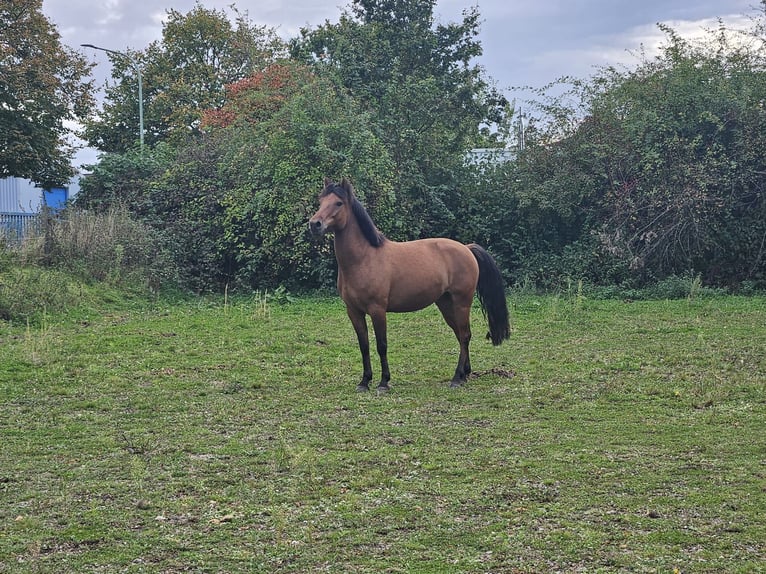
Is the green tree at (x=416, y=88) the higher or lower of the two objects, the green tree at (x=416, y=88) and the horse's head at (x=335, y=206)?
the higher

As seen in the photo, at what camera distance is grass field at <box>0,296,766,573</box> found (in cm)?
390

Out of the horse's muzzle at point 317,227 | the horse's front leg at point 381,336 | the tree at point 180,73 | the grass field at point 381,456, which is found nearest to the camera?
the grass field at point 381,456

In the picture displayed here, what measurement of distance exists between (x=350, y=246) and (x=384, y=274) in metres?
0.45

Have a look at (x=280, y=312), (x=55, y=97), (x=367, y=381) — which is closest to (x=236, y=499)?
(x=367, y=381)

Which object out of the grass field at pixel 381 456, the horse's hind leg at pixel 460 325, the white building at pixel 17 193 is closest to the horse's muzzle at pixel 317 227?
the grass field at pixel 381 456

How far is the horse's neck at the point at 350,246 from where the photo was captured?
8133 mm

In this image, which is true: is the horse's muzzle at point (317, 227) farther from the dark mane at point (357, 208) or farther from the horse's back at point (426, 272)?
the horse's back at point (426, 272)

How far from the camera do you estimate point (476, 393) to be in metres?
7.76

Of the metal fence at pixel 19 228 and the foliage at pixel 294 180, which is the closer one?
the metal fence at pixel 19 228

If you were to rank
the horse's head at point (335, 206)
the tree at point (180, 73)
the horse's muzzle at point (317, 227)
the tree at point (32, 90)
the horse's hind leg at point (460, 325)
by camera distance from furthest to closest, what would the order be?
1. the tree at point (180, 73)
2. the tree at point (32, 90)
3. the horse's hind leg at point (460, 325)
4. the horse's head at point (335, 206)
5. the horse's muzzle at point (317, 227)

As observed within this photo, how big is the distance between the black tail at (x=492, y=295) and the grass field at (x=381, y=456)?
446 millimetres

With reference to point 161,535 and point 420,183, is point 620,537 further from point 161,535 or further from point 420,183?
point 420,183

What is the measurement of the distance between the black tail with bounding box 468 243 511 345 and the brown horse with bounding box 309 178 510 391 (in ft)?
0.20

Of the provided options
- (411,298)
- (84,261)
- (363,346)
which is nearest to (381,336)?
(363,346)
